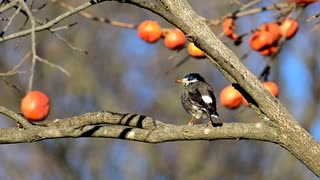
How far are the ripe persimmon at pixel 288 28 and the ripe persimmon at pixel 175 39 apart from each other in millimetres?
460

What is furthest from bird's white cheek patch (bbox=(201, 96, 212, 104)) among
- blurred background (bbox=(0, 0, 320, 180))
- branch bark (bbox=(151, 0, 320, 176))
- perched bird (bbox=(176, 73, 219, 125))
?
blurred background (bbox=(0, 0, 320, 180))

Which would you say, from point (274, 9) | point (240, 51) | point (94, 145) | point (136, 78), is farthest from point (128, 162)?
point (274, 9)

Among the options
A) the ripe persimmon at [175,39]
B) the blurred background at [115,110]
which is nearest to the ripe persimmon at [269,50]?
the ripe persimmon at [175,39]

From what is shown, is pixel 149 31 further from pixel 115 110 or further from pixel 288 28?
pixel 115 110

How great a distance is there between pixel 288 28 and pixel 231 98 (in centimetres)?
43

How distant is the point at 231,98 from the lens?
11.2 feet

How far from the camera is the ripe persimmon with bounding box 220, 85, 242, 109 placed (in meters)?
3.41

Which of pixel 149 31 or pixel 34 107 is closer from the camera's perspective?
pixel 34 107

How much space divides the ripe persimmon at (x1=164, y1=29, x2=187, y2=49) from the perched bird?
0.20m

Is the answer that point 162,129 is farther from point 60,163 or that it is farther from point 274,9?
point 60,163

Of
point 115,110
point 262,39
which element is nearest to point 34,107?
point 262,39

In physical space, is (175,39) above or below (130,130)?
above

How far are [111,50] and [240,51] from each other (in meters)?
2.86

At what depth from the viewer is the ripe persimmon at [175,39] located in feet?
11.8
